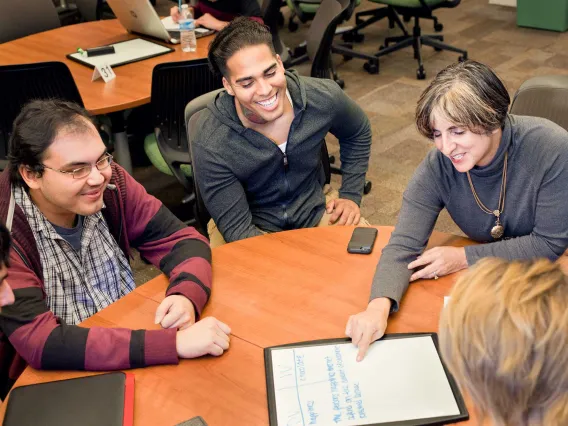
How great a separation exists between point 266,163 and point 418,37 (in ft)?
11.3

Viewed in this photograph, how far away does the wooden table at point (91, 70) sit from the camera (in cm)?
299

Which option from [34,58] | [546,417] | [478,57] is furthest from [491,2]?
[546,417]

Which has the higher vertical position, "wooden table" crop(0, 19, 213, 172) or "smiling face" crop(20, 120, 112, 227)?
"smiling face" crop(20, 120, 112, 227)

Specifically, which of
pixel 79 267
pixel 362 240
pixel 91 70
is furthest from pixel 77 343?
pixel 91 70

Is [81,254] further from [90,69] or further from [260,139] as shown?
[90,69]

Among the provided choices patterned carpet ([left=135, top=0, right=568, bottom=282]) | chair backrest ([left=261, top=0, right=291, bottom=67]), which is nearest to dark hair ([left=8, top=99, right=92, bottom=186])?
patterned carpet ([left=135, top=0, right=568, bottom=282])

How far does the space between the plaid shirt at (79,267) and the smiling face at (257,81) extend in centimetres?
60

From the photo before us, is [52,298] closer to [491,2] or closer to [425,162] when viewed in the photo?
[425,162]

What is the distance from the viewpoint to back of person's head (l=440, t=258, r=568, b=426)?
36.0 inches

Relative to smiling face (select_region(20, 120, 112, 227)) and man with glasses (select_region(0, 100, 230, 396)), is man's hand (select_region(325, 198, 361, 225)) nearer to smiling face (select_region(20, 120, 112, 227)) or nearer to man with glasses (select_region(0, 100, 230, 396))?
man with glasses (select_region(0, 100, 230, 396))

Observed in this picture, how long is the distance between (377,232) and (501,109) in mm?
496

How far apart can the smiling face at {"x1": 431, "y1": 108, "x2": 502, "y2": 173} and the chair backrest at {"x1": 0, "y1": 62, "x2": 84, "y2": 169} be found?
1.75 metres

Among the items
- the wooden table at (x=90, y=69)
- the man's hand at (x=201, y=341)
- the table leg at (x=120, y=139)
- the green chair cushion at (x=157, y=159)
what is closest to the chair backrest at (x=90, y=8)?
the wooden table at (x=90, y=69)

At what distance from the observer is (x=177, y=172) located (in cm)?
300
